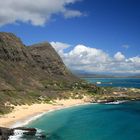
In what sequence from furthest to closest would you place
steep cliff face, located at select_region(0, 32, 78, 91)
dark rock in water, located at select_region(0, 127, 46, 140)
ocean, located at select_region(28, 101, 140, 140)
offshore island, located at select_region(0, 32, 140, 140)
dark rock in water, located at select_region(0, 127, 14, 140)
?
steep cliff face, located at select_region(0, 32, 78, 91), offshore island, located at select_region(0, 32, 140, 140), ocean, located at select_region(28, 101, 140, 140), dark rock in water, located at select_region(0, 127, 46, 140), dark rock in water, located at select_region(0, 127, 14, 140)

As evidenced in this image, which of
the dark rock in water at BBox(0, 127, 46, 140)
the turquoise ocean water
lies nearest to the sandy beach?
the turquoise ocean water

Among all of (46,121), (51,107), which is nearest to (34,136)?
(46,121)

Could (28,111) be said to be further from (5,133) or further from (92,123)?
(5,133)

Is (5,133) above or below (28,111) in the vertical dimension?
below

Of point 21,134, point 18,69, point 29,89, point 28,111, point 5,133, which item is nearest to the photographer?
point 5,133

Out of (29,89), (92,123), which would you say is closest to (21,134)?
(92,123)

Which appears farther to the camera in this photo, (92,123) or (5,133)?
(92,123)

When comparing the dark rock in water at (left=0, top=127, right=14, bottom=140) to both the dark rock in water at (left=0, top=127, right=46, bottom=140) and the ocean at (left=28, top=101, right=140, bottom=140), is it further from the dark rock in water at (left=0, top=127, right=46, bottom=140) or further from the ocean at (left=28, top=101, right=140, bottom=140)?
the ocean at (left=28, top=101, right=140, bottom=140)
